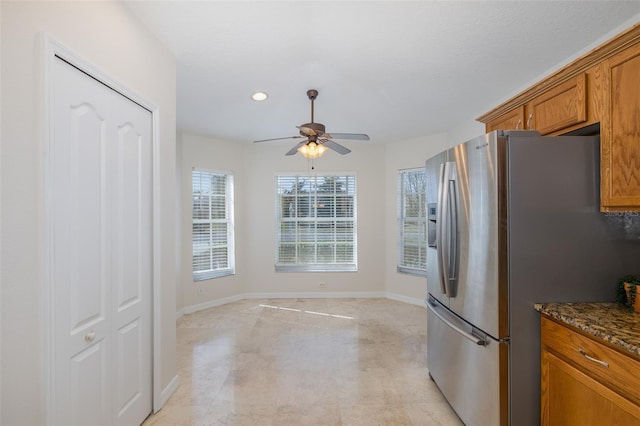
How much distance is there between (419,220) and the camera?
4867mm

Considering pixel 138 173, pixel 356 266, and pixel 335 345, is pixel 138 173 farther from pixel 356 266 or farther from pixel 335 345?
pixel 356 266

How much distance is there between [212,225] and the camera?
480 centimetres

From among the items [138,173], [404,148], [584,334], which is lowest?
[584,334]

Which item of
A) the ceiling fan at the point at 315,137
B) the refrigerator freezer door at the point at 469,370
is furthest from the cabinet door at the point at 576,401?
the ceiling fan at the point at 315,137

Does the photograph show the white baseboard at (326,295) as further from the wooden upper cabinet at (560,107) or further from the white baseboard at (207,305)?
the wooden upper cabinet at (560,107)

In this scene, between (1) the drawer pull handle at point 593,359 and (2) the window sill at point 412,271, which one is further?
(2) the window sill at point 412,271

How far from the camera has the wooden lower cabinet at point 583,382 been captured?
123cm

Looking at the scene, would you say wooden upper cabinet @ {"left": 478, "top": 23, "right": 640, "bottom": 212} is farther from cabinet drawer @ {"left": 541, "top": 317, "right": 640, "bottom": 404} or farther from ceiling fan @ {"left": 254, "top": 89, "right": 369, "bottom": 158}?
ceiling fan @ {"left": 254, "top": 89, "right": 369, "bottom": 158}

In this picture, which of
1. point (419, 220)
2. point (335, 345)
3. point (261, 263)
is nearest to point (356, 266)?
point (419, 220)

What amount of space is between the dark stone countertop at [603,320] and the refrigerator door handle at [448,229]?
516mm

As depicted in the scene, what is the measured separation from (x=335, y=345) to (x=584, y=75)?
312 centimetres

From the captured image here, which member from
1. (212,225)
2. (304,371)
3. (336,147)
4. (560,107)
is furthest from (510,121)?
(212,225)

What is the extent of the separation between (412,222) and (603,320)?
3582 mm

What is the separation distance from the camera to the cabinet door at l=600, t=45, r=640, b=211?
1.47 meters
